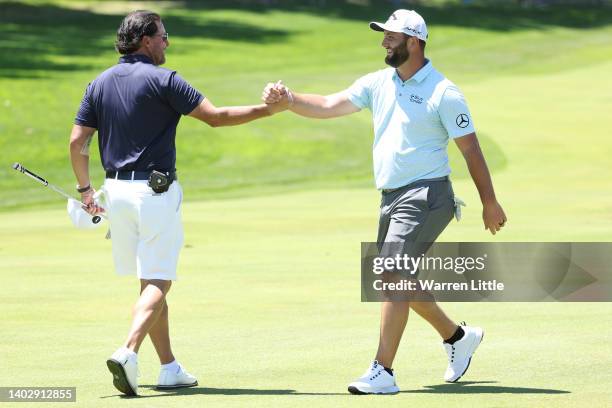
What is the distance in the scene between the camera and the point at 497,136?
2845 cm

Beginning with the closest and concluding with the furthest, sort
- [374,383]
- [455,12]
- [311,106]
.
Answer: [374,383] → [311,106] → [455,12]

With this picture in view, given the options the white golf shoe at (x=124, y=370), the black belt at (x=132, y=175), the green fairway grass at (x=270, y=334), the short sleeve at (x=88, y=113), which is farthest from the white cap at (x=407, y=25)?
the white golf shoe at (x=124, y=370)

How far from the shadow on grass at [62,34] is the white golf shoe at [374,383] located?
93.5 ft

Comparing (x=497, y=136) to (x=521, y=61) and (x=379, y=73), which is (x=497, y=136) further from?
(x=379, y=73)

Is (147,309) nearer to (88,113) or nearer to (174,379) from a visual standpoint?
(174,379)

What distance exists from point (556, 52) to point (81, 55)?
1532cm

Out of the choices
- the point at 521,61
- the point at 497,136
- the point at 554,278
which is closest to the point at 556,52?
the point at 521,61

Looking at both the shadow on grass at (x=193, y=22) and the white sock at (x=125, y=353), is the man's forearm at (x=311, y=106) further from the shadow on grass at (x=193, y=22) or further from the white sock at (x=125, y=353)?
the shadow on grass at (x=193, y=22)

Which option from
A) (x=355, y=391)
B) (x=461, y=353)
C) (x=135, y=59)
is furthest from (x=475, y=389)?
(x=135, y=59)

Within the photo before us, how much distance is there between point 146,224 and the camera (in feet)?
25.6

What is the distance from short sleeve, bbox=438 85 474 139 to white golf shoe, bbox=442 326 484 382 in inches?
46.4

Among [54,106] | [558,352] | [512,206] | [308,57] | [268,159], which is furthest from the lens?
[308,57]

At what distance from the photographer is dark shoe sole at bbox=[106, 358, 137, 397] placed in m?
7.34

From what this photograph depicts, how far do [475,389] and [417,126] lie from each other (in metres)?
1.45
